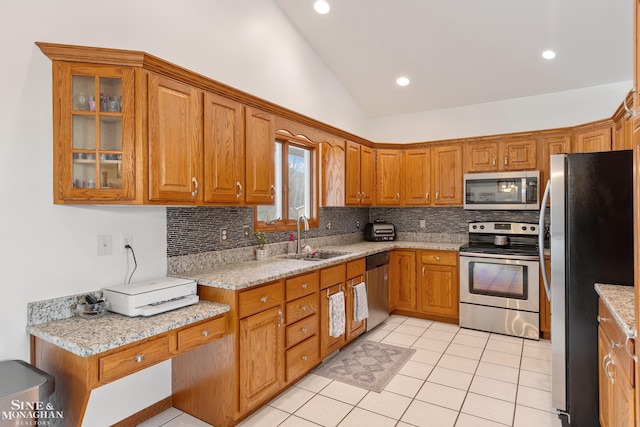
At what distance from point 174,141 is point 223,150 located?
40cm

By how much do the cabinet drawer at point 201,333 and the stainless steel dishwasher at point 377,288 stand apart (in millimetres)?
2011

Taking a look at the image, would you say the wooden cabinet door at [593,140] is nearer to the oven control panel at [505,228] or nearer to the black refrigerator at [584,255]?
the oven control panel at [505,228]

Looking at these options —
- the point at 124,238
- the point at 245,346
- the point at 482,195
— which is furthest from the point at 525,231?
the point at 124,238

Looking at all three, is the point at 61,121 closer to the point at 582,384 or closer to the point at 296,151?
the point at 296,151

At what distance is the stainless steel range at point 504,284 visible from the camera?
3.82 m

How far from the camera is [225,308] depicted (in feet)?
7.38

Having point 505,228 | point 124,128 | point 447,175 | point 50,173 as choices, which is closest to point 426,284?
point 505,228

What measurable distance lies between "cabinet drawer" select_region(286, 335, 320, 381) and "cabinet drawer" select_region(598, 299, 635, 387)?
6.42 ft

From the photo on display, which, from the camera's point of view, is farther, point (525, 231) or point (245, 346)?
point (525, 231)

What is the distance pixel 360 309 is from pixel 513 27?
3.02 m

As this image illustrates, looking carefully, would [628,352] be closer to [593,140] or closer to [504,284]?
[504,284]

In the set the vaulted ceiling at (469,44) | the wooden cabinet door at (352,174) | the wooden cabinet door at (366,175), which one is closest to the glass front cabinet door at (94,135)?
the vaulted ceiling at (469,44)

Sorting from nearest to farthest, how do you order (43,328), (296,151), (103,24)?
(43,328)
(103,24)
(296,151)

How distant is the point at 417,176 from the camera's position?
4801mm
